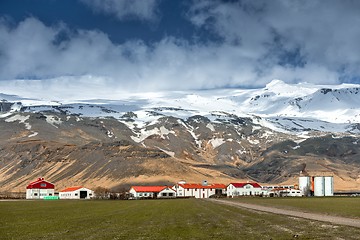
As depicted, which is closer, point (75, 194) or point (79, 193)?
point (79, 193)

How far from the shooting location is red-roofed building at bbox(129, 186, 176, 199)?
173 metres

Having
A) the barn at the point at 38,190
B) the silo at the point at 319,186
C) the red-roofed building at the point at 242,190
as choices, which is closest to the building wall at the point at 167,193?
the red-roofed building at the point at 242,190

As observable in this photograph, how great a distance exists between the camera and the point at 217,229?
133ft

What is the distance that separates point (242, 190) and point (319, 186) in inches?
1212

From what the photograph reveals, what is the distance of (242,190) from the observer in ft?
607

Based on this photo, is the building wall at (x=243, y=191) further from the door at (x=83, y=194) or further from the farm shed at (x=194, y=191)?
the door at (x=83, y=194)

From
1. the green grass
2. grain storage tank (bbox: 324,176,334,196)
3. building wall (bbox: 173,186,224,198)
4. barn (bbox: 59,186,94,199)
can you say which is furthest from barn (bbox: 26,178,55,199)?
grain storage tank (bbox: 324,176,334,196)

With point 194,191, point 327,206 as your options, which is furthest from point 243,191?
point 327,206

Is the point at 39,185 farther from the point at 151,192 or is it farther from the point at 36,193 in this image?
the point at 151,192

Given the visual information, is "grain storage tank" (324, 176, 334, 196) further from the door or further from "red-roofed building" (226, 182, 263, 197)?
the door

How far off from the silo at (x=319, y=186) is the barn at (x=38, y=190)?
339ft

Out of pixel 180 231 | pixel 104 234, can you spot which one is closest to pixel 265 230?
pixel 180 231

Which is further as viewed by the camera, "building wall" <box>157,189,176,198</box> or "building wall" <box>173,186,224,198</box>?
"building wall" <box>173,186,224,198</box>

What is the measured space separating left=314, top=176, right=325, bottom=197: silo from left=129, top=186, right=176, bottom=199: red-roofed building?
183ft
